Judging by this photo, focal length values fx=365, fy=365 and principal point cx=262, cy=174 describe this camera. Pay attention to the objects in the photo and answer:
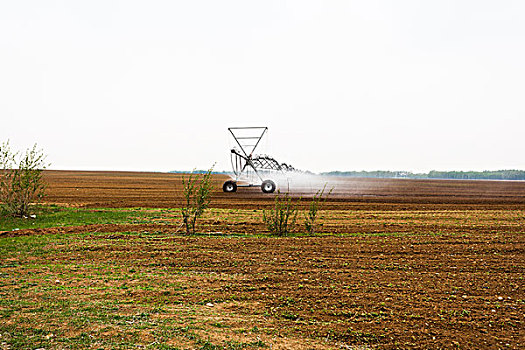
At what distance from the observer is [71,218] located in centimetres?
1393

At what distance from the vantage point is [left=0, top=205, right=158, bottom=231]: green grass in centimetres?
1257

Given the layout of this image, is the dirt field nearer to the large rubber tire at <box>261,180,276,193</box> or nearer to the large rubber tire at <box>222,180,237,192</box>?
the large rubber tire at <box>261,180,276,193</box>

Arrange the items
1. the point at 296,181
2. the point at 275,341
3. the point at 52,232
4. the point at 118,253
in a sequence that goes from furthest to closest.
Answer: the point at 296,181 < the point at 52,232 < the point at 118,253 < the point at 275,341

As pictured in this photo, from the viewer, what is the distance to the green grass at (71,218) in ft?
41.2

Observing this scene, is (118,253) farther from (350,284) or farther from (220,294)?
(350,284)

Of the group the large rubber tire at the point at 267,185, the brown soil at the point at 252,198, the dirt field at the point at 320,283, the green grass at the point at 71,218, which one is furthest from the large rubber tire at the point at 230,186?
the dirt field at the point at 320,283

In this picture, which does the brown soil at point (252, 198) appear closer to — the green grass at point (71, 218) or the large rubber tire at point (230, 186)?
the large rubber tire at point (230, 186)

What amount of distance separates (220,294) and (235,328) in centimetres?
133

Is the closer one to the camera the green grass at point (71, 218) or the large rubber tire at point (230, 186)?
the green grass at point (71, 218)

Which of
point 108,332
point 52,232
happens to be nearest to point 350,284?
point 108,332

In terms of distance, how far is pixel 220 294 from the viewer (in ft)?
19.4

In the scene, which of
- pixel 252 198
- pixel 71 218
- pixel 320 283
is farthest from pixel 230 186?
pixel 320 283

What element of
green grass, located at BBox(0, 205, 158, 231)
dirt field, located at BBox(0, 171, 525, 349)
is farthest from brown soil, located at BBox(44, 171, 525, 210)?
dirt field, located at BBox(0, 171, 525, 349)

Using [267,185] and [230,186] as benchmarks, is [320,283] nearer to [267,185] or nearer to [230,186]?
[267,185]
